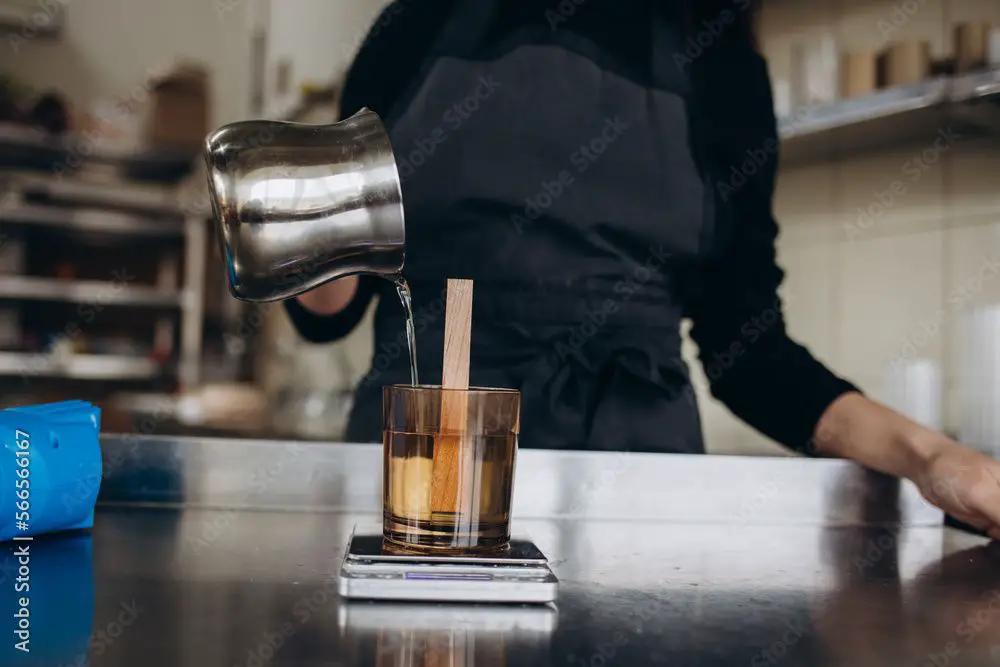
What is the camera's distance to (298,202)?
60cm

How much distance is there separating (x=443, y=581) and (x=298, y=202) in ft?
0.77

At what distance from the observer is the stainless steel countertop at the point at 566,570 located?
473 mm

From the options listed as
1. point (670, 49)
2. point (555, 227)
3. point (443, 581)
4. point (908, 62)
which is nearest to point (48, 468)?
point (443, 581)

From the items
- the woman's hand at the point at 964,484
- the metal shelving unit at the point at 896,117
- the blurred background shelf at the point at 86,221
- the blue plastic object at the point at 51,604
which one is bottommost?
the blue plastic object at the point at 51,604

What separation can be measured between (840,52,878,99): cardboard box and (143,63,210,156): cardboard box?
3066 millimetres

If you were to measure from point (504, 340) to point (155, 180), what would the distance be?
4.09m

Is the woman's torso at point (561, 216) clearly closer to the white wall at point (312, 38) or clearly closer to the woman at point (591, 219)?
the woman at point (591, 219)

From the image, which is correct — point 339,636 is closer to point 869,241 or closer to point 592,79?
point 592,79

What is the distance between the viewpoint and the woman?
1152mm

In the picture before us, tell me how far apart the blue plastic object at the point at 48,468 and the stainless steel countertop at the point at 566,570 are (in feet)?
0.08

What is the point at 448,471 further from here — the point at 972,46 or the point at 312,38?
the point at 312,38

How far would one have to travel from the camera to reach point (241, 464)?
911 mm

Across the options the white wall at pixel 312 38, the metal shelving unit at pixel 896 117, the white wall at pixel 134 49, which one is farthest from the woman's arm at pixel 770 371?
the white wall at pixel 134 49

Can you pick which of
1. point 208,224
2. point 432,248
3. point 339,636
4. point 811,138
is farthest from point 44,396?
point 339,636
